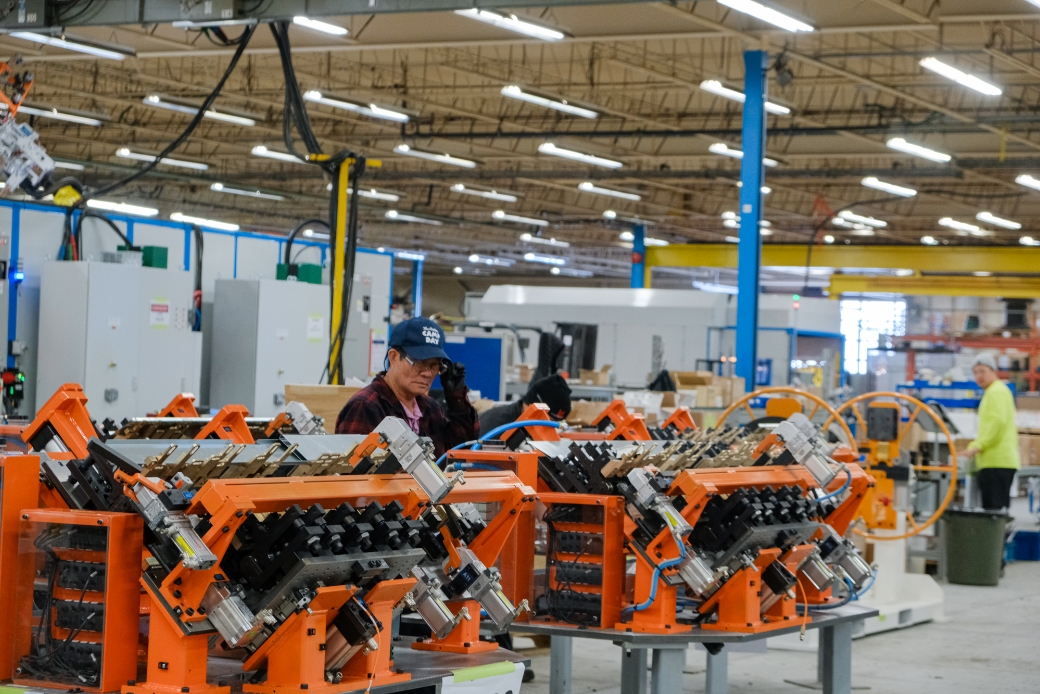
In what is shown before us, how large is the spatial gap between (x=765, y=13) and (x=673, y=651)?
718 cm

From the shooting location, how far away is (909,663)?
655cm

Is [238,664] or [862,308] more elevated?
[862,308]

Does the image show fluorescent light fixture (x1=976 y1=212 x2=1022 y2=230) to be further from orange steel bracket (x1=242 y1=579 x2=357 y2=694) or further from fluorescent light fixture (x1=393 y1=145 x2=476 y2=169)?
orange steel bracket (x1=242 y1=579 x2=357 y2=694)

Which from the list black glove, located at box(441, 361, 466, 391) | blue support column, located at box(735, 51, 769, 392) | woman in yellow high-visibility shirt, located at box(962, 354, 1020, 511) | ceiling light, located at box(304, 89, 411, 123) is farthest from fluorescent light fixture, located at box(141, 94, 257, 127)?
black glove, located at box(441, 361, 466, 391)

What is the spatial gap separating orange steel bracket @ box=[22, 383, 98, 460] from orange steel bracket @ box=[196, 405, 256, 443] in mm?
935

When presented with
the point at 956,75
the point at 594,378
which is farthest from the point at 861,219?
the point at 594,378

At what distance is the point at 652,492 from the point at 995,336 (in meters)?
18.0

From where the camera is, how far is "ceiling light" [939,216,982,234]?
73.4 ft

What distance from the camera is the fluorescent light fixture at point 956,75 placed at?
11.8 metres

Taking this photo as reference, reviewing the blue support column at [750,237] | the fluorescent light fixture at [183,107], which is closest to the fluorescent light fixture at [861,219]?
the blue support column at [750,237]

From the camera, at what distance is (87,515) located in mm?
2537

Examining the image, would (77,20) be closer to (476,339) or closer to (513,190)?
(476,339)

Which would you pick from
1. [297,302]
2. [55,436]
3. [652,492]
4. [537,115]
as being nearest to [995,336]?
[537,115]

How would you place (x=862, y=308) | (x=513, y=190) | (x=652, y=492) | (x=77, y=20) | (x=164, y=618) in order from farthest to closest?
(x=862, y=308) → (x=513, y=190) → (x=77, y=20) → (x=652, y=492) → (x=164, y=618)
